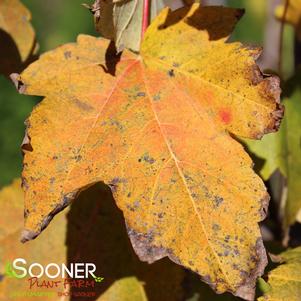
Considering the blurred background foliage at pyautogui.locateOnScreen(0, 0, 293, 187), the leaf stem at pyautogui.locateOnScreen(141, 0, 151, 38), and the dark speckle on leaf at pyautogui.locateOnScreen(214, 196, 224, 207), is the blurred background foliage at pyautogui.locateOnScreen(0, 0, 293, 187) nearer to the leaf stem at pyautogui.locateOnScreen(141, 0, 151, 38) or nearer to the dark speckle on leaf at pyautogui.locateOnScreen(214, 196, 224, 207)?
the leaf stem at pyautogui.locateOnScreen(141, 0, 151, 38)

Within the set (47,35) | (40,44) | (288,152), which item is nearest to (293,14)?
(288,152)

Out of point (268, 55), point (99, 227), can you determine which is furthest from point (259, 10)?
point (99, 227)

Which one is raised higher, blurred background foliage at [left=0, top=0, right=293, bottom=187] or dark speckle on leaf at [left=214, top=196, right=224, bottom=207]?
dark speckle on leaf at [left=214, top=196, right=224, bottom=207]

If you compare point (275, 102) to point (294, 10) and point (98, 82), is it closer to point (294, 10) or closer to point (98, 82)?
point (98, 82)

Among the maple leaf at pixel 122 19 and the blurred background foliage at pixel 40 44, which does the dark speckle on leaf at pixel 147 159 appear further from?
the blurred background foliage at pixel 40 44

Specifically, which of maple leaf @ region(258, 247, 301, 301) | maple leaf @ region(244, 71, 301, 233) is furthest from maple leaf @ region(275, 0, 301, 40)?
maple leaf @ region(258, 247, 301, 301)
